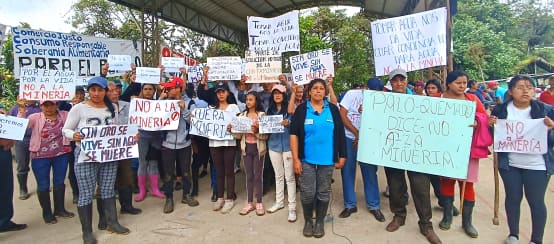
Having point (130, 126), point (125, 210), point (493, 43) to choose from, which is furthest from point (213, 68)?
point (493, 43)

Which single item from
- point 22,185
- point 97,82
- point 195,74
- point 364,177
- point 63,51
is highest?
point 63,51

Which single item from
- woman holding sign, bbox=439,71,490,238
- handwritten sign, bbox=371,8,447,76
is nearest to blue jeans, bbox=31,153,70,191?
handwritten sign, bbox=371,8,447,76

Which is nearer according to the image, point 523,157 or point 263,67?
point 523,157

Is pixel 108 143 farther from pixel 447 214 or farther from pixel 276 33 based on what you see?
pixel 447 214

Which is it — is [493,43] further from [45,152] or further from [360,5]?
[45,152]

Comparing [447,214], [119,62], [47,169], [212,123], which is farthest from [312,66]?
[119,62]

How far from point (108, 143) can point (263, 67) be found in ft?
7.82

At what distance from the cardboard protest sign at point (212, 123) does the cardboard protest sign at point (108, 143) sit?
2.71ft

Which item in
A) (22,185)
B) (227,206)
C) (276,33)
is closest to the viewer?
(227,206)

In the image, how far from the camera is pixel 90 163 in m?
3.49

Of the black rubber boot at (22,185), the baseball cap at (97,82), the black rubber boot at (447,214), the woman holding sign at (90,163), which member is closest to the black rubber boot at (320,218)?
the black rubber boot at (447,214)

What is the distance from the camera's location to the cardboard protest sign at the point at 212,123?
14.0ft

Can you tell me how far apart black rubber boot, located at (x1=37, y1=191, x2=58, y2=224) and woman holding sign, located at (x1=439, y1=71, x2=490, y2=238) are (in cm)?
483

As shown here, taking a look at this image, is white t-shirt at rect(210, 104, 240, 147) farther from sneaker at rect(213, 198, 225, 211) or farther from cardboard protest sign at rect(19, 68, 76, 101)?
cardboard protest sign at rect(19, 68, 76, 101)
